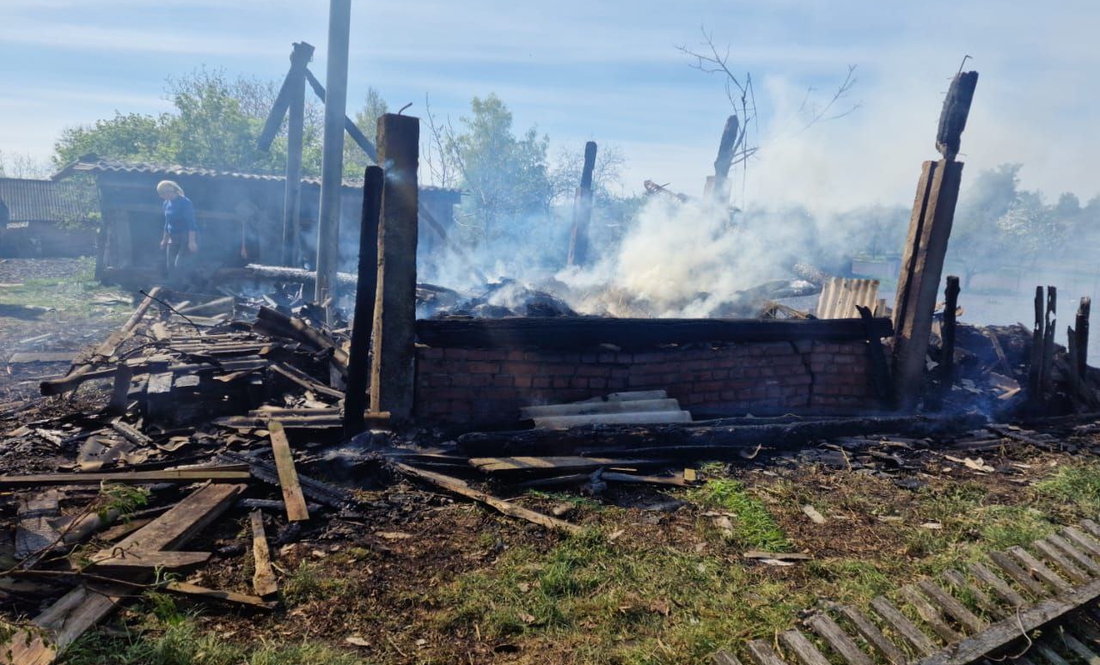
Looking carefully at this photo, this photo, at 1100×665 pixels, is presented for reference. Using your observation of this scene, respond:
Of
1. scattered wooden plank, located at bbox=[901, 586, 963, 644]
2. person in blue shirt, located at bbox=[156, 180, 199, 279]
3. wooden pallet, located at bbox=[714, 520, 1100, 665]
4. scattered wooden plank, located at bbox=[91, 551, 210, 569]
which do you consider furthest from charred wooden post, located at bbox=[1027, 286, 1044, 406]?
person in blue shirt, located at bbox=[156, 180, 199, 279]

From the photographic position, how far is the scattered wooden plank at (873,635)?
2.89 m

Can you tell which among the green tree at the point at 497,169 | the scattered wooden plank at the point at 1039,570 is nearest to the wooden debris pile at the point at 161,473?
the scattered wooden plank at the point at 1039,570

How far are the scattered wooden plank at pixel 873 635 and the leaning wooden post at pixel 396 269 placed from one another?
12.7 ft

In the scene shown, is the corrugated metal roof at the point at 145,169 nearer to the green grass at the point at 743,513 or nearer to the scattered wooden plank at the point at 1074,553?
the green grass at the point at 743,513

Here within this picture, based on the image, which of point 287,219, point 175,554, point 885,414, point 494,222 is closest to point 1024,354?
point 885,414

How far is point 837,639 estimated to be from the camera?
294 cm

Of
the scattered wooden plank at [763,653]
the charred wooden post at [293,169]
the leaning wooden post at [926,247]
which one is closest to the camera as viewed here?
the scattered wooden plank at [763,653]

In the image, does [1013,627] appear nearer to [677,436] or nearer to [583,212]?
[677,436]

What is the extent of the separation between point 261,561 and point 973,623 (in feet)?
12.5

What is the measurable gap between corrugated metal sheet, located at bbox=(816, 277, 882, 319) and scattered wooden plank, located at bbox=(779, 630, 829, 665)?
591 centimetres

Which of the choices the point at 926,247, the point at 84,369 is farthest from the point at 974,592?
the point at 84,369

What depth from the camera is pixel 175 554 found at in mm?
3410

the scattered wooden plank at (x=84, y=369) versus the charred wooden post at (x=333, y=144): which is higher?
the charred wooden post at (x=333, y=144)

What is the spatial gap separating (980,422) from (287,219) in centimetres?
1371
